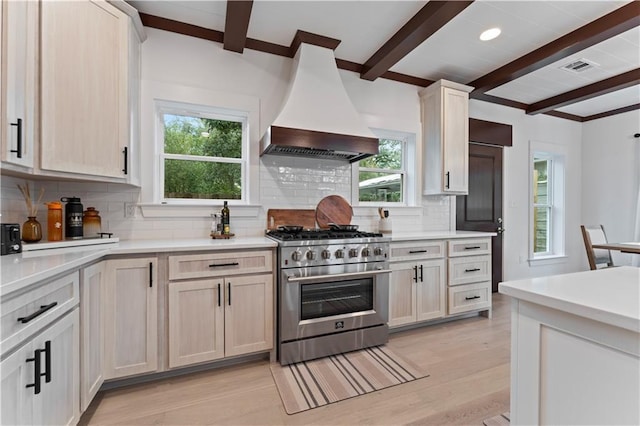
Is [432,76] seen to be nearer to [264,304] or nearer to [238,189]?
[238,189]

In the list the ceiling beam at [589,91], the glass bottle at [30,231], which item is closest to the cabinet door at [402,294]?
the glass bottle at [30,231]

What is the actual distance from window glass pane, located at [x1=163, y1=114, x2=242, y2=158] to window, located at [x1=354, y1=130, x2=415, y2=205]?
4.68ft

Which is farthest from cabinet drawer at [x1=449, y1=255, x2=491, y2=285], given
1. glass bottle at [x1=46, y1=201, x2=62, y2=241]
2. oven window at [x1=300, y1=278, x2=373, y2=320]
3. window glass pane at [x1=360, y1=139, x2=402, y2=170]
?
glass bottle at [x1=46, y1=201, x2=62, y2=241]

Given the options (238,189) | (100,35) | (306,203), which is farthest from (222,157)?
(100,35)

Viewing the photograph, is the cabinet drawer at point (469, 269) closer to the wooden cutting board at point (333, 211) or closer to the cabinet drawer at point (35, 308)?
the wooden cutting board at point (333, 211)

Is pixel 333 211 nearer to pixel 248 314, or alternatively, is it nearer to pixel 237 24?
pixel 248 314

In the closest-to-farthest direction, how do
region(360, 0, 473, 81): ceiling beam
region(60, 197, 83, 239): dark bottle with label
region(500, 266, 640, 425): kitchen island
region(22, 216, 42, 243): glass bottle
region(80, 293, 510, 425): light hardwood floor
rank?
region(500, 266, 640, 425): kitchen island → region(80, 293, 510, 425): light hardwood floor → region(22, 216, 42, 243): glass bottle → region(60, 197, 83, 239): dark bottle with label → region(360, 0, 473, 81): ceiling beam

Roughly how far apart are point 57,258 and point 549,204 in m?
6.37

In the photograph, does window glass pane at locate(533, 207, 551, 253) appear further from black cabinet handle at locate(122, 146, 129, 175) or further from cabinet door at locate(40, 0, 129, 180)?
cabinet door at locate(40, 0, 129, 180)

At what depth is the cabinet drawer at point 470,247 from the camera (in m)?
3.03

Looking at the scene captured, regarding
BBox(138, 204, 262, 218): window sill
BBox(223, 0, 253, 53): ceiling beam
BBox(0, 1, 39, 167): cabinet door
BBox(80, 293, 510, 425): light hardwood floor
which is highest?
BBox(223, 0, 253, 53): ceiling beam

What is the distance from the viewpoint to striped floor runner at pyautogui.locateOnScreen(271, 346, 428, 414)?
185 cm

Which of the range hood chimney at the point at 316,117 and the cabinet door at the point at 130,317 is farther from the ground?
the range hood chimney at the point at 316,117

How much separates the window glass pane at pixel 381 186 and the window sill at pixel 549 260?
8.67 feet
